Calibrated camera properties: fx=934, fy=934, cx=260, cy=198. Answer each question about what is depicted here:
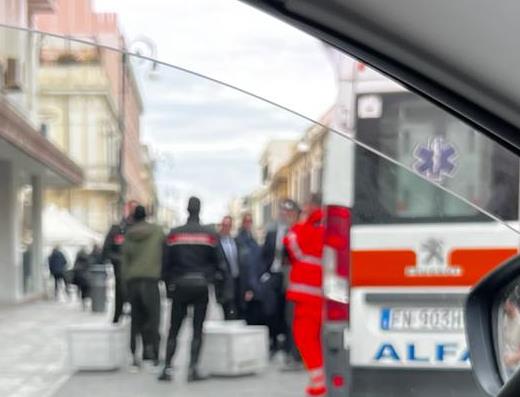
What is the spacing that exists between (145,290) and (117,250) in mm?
1289

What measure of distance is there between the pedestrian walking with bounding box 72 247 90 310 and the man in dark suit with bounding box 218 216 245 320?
5.07 ft

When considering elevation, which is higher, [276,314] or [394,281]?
[394,281]

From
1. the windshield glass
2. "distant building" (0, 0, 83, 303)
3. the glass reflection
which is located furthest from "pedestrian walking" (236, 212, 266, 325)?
the glass reflection

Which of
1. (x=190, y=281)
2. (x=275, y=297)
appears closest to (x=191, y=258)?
(x=190, y=281)

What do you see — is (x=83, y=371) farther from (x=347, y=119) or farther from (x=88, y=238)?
(x=347, y=119)

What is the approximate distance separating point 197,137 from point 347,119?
0.86ft

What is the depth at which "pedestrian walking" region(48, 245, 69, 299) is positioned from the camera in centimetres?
304

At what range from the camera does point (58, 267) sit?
10.4ft

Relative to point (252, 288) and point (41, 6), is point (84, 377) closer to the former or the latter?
point (252, 288)

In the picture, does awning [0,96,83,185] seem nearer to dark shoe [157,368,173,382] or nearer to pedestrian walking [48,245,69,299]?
pedestrian walking [48,245,69,299]

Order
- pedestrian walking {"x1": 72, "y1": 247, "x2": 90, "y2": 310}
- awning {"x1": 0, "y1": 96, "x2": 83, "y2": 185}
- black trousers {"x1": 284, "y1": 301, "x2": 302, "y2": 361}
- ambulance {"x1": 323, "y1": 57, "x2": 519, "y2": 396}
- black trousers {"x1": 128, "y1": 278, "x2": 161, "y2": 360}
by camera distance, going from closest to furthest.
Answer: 1. awning {"x1": 0, "y1": 96, "x2": 83, "y2": 185}
2. ambulance {"x1": 323, "y1": 57, "x2": 519, "y2": 396}
3. pedestrian walking {"x1": 72, "y1": 247, "x2": 90, "y2": 310}
4. black trousers {"x1": 128, "y1": 278, "x2": 161, "y2": 360}
5. black trousers {"x1": 284, "y1": 301, "x2": 302, "y2": 361}

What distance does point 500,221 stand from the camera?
1389 mm

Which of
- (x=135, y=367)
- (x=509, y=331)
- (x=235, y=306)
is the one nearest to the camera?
(x=509, y=331)

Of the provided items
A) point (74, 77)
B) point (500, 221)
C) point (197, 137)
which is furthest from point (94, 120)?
point (500, 221)
